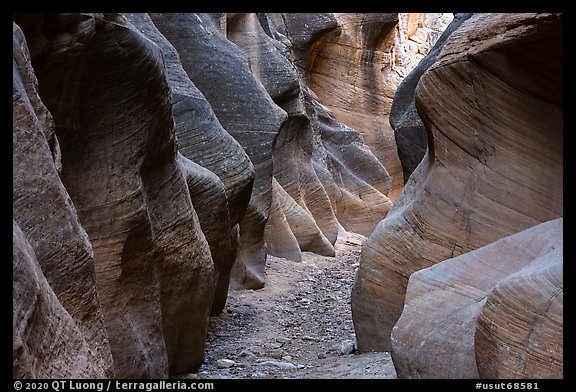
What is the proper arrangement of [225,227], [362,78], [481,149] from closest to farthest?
[481,149] → [225,227] → [362,78]

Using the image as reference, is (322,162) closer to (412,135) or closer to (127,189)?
(412,135)

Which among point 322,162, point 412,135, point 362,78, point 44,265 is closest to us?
point 44,265

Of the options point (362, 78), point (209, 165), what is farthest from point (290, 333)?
point (362, 78)

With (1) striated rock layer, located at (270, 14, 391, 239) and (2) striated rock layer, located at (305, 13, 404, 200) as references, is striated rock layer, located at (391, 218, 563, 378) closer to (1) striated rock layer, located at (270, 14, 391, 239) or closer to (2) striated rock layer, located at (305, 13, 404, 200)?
(1) striated rock layer, located at (270, 14, 391, 239)

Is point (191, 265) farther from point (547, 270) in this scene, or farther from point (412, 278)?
point (547, 270)

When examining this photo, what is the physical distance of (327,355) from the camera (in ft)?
22.6

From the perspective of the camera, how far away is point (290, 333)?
7805 millimetres

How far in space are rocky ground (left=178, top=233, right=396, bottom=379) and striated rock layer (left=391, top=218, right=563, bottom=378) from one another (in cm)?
74

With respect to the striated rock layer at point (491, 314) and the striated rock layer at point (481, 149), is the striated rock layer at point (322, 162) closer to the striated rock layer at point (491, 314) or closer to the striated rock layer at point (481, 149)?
the striated rock layer at point (481, 149)

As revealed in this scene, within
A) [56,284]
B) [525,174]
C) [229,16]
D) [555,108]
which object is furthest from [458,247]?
[229,16]

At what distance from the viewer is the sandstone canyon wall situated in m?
3.31

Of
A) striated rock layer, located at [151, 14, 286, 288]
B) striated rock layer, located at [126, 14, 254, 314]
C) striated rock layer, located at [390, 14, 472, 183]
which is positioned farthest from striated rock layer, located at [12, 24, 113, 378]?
striated rock layer, located at [390, 14, 472, 183]

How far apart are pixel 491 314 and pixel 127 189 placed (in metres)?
2.56
